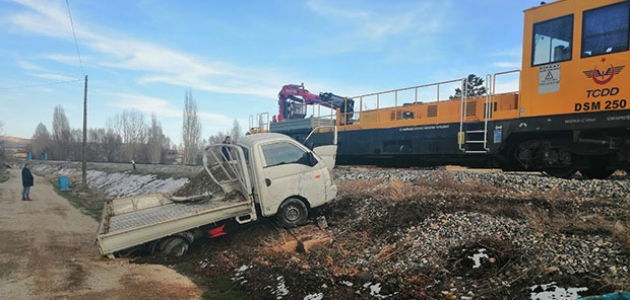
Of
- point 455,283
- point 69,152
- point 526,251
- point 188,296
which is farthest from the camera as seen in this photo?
point 69,152

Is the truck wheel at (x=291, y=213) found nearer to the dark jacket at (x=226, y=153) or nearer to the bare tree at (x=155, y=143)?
the dark jacket at (x=226, y=153)

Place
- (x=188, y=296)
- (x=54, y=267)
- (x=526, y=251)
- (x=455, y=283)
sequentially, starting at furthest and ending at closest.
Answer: (x=54, y=267) → (x=188, y=296) → (x=526, y=251) → (x=455, y=283)

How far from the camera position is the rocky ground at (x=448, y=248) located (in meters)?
4.69

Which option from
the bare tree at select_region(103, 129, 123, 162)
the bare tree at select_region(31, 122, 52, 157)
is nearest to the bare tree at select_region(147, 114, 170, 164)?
the bare tree at select_region(103, 129, 123, 162)

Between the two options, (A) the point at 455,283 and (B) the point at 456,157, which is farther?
(B) the point at 456,157

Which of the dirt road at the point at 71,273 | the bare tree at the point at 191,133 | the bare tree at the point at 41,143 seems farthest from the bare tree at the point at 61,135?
the dirt road at the point at 71,273

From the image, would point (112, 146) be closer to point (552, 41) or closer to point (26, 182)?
point (26, 182)

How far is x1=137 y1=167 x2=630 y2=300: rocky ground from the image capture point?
4688mm

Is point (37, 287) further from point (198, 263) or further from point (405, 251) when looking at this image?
point (405, 251)

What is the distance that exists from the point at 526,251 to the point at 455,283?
1127 millimetres

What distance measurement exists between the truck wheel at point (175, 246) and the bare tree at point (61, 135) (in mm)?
86035

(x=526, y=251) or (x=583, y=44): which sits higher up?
(x=583, y=44)

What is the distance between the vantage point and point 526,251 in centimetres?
516

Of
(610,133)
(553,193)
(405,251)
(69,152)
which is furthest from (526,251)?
(69,152)
